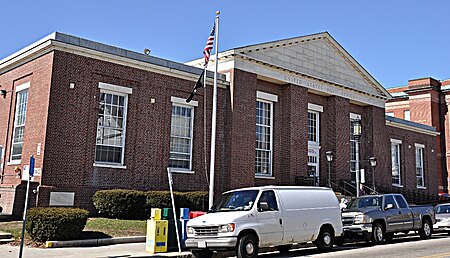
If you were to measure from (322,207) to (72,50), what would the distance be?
1327 cm

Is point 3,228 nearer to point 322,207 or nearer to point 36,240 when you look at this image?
point 36,240

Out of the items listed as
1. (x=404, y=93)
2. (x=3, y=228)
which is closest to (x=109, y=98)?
(x=3, y=228)

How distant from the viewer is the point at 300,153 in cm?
2994

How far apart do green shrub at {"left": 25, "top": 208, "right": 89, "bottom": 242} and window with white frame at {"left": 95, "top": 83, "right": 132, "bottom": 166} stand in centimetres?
676

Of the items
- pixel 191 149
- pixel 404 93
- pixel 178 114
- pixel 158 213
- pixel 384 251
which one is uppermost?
pixel 404 93

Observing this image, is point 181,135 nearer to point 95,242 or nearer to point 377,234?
point 95,242

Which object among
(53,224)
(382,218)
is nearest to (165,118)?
(53,224)

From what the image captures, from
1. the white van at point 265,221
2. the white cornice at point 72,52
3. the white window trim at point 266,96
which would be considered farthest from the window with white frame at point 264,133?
the white van at point 265,221

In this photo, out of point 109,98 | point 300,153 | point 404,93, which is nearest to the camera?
point 109,98

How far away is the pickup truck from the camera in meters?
17.0

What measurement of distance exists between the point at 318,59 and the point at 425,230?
16.0 metres

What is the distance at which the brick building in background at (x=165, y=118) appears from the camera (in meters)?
20.7

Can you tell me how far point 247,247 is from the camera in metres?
12.7

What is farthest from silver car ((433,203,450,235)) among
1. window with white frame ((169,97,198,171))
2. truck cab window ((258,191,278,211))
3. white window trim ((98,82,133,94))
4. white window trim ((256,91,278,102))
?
white window trim ((98,82,133,94))
